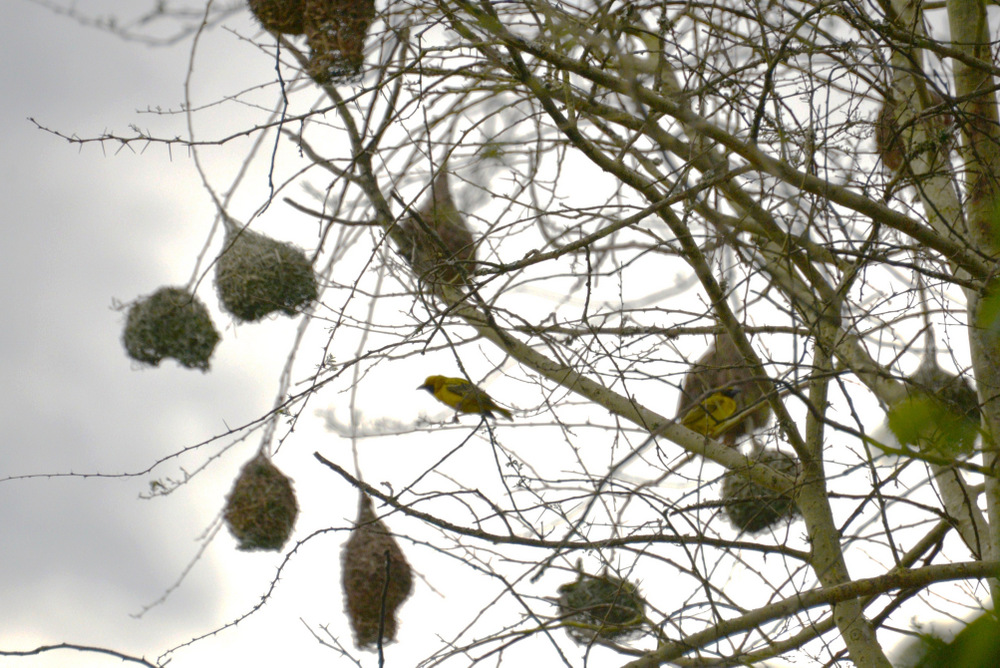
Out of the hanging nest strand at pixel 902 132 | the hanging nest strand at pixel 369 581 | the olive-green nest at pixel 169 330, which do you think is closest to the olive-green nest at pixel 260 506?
the hanging nest strand at pixel 369 581

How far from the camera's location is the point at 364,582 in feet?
8.42

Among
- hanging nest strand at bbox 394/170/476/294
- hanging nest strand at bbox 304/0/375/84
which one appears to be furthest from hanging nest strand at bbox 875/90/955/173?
hanging nest strand at bbox 304/0/375/84

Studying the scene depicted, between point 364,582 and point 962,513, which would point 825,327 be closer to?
point 962,513

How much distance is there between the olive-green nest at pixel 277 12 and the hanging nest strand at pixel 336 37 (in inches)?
3.6

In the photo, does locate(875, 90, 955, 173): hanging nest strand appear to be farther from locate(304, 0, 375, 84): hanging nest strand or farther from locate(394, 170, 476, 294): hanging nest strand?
locate(304, 0, 375, 84): hanging nest strand

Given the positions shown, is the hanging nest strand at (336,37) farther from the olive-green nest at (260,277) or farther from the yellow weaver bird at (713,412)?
the yellow weaver bird at (713,412)

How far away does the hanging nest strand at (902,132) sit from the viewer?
6.07 ft

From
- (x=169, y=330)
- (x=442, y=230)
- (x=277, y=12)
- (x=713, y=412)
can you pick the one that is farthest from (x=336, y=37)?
(x=713, y=412)

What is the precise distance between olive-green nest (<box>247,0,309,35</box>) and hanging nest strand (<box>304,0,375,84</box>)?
91mm

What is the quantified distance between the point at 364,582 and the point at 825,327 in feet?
4.67

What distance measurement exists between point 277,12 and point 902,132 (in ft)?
5.39

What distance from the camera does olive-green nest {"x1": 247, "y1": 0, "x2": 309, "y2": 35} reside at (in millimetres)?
2059

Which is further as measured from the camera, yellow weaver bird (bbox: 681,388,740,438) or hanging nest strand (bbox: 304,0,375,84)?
yellow weaver bird (bbox: 681,388,740,438)

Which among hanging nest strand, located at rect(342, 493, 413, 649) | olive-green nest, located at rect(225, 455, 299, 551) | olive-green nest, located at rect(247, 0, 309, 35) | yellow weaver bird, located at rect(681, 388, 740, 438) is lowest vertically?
hanging nest strand, located at rect(342, 493, 413, 649)
